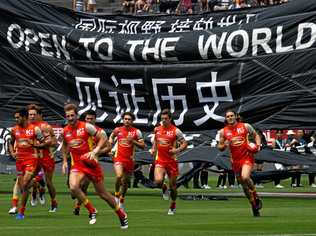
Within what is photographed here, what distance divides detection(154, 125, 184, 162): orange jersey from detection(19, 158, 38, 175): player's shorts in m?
3.23

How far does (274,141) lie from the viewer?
33375 mm

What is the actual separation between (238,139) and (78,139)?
Answer: 472 cm

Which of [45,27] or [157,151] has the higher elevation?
[45,27]

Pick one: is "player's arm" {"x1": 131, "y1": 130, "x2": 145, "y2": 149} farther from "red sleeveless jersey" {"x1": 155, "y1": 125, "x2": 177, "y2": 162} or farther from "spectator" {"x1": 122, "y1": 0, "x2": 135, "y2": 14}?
"spectator" {"x1": 122, "y1": 0, "x2": 135, "y2": 14}

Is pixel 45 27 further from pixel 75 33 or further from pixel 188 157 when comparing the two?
pixel 188 157

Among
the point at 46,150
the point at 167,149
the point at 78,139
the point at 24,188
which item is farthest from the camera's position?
the point at 167,149

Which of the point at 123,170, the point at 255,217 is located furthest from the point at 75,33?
the point at 255,217

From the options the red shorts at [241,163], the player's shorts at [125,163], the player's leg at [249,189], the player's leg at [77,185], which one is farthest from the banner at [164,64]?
the player's leg at [77,185]

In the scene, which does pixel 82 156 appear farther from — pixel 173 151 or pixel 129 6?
pixel 129 6

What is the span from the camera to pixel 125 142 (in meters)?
26.8

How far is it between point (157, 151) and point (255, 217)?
4.31 m

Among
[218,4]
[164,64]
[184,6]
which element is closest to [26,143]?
[164,64]

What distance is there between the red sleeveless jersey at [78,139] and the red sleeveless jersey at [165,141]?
5.13 m

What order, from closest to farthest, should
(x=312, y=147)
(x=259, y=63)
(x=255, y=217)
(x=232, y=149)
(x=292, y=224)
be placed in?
1. (x=292, y=224)
2. (x=255, y=217)
3. (x=232, y=149)
4. (x=259, y=63)
5. (x=312, y=147)
